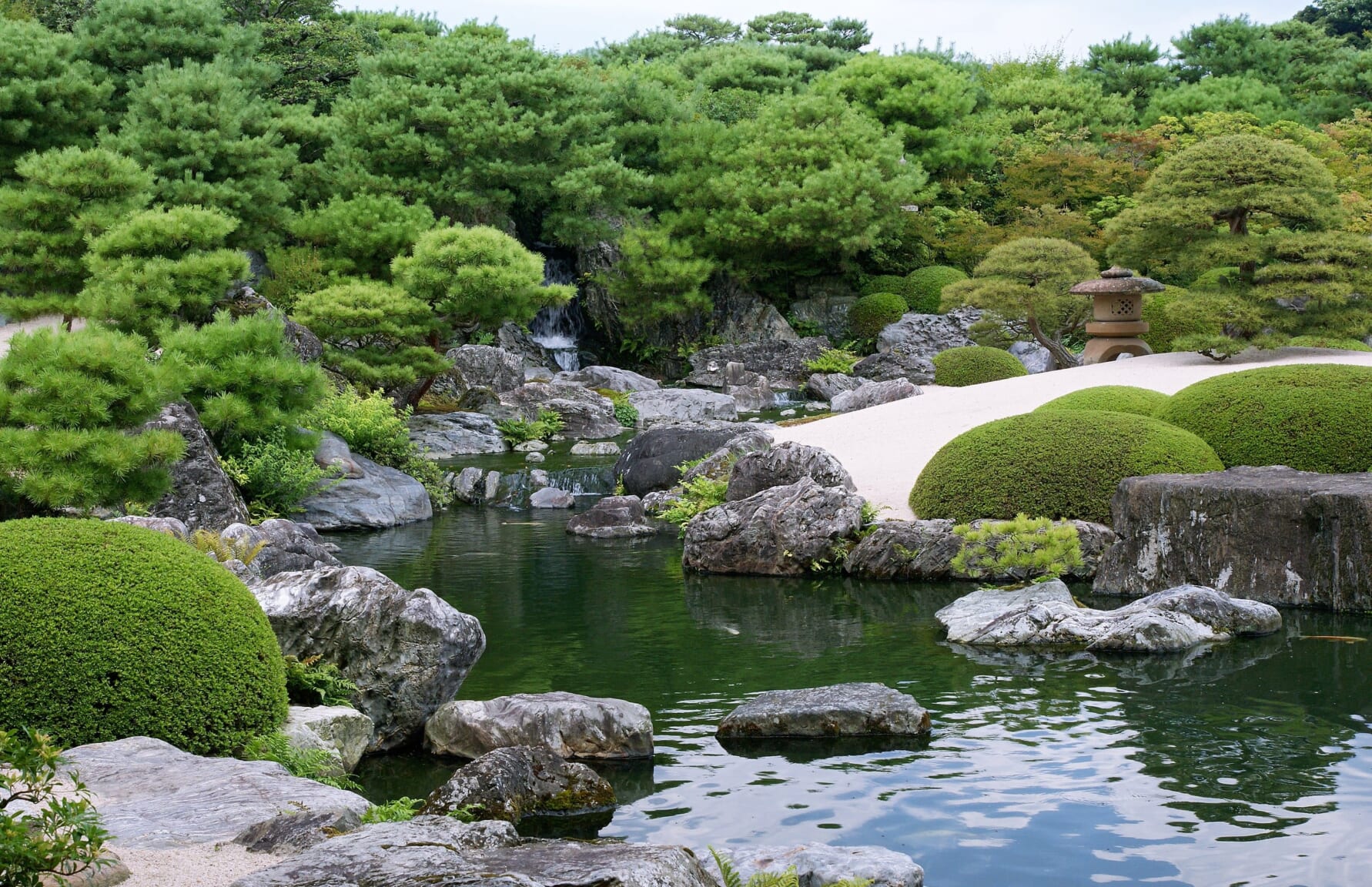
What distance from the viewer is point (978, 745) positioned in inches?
262

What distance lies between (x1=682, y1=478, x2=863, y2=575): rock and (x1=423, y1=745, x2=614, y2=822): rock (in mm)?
5750

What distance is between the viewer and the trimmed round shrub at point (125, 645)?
17.2 ft

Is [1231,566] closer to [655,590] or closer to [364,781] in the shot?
[655,590]

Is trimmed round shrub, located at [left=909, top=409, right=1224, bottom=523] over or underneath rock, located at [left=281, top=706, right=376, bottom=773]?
over

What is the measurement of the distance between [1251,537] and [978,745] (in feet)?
14.1

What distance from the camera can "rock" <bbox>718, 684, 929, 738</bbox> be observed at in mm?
6910

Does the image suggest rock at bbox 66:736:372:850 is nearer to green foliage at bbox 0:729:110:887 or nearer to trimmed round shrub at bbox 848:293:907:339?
green foliage at bbox 0:729:110:887

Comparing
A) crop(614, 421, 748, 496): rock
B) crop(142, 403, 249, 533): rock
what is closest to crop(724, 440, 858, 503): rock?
crop(614, 421, 748, 496): rock

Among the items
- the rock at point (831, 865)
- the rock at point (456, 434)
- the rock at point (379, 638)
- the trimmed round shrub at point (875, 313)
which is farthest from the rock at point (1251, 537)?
the trimmed round shrub at point (875, 313)

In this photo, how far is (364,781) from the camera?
6.41m

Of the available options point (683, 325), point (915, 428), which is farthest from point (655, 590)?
point (683, 325)

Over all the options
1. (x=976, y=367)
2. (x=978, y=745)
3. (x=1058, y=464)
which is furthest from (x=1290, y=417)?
(x=976, y=367)

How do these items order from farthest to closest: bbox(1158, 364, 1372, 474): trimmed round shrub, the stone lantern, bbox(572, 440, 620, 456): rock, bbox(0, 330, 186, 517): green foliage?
the stone lantern → bbox(572, 440, 620, 456): rock → bbox(1158, 364, 1372, 474): trimmed round shrub → bbox(0, 330, 186, 517): green foliage

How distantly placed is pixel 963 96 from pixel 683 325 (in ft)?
33.5
